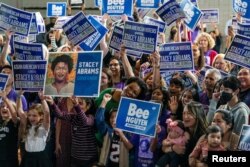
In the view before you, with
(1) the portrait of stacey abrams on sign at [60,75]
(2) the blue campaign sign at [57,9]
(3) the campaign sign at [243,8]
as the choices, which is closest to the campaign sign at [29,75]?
(1) the portrait of stacey abrams on sign at [60,75]

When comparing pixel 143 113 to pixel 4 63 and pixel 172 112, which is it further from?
pixel 4 63

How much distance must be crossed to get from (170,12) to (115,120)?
9.85 feet

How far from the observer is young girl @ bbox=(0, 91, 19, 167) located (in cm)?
683

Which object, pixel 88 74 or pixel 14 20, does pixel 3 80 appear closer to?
pixel 88 74

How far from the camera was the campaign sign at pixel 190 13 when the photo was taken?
9.39 metres

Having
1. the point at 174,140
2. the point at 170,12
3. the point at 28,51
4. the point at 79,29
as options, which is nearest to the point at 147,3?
the point at 170,12

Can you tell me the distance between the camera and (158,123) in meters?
6.16

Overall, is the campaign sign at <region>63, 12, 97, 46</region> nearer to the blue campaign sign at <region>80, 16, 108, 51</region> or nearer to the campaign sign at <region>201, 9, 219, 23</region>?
the blue campaign sign at <region>80, 16, 108, 51</region>

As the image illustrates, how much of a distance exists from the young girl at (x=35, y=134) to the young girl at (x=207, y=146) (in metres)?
1.80

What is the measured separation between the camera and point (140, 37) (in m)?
7.36

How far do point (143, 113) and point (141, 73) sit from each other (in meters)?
2.07

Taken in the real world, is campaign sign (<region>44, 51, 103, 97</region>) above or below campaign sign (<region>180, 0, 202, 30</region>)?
below

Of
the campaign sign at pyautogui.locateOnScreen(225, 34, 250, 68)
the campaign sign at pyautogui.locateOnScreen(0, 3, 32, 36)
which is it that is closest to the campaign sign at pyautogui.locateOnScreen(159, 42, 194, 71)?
the campaign sign at pyautogui.locateOnScreen(225, 34, 250, 68)

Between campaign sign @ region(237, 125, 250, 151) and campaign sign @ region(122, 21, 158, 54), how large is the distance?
216cm
